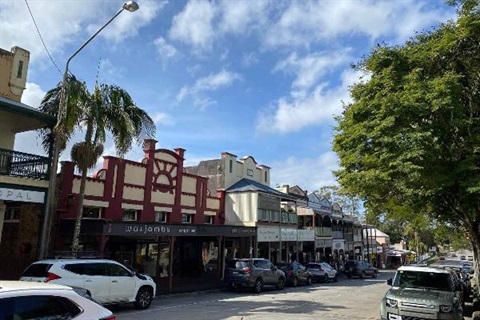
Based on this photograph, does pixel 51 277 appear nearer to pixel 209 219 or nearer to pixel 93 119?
pixel 93 119

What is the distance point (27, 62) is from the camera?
19.2 m

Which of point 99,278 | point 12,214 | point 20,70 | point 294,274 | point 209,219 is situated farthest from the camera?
point 209,219

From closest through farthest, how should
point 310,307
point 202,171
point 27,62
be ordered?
point 310,307 → point 27,62 → point 202,171

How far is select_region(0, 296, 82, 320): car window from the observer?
16.6 feet

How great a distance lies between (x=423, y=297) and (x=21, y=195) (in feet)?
45.5

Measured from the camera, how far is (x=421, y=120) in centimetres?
1182

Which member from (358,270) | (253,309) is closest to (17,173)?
(253,309)

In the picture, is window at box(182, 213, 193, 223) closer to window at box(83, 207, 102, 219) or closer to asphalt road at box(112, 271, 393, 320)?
window at box(83, 207, 102, 219)

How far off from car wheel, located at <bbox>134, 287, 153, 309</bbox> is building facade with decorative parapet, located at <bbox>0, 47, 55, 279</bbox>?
449 cm

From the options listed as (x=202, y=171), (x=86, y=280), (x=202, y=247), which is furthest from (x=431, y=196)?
(x=202, y=171)

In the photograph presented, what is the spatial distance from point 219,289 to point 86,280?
12.2 metres

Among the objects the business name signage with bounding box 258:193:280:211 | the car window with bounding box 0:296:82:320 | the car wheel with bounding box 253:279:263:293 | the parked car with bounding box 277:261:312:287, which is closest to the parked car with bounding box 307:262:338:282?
the parked car with bounding box 277:261:312:287

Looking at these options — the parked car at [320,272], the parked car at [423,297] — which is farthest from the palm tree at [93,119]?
the parked car at [320,272]

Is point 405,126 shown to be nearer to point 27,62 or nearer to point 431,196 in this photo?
point 431,196
